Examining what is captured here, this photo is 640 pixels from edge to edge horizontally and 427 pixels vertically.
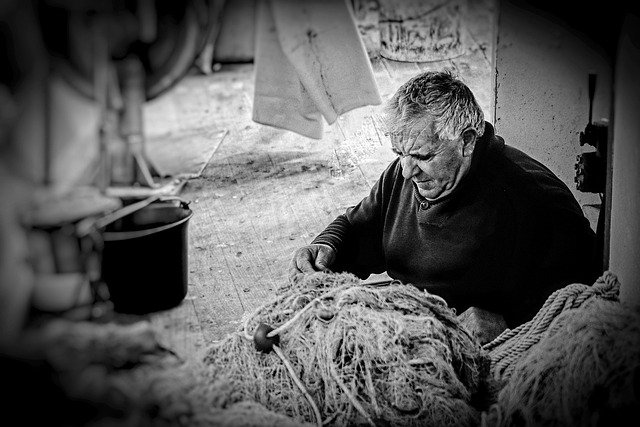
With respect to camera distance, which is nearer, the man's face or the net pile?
the net pile

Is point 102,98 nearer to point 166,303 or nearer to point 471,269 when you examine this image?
point 166,303

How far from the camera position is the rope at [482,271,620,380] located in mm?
2443

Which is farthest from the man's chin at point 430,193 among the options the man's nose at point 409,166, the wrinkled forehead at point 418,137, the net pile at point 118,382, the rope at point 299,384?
the net pile at point 118,382

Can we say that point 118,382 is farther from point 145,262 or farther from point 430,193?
point 430,193

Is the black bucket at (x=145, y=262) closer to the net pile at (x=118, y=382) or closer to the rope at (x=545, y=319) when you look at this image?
the net pile at (x=118, y=382)

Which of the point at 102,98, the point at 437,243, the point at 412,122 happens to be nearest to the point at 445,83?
the point at 412,122

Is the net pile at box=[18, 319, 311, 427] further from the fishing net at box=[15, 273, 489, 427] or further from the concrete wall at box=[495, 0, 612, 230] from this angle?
the concrete wall at box=[495, 0, 612, 230]

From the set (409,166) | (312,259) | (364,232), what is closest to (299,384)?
(312,259)

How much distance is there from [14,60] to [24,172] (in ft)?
0.82

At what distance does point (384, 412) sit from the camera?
230cm

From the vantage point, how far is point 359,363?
2352mm

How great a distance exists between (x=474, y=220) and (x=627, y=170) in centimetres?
77

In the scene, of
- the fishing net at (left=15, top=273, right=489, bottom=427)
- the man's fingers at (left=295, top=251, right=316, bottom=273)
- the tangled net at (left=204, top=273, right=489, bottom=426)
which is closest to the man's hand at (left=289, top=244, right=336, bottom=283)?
the man's fingers at (left=295, top=251, right=316, bottom=273)

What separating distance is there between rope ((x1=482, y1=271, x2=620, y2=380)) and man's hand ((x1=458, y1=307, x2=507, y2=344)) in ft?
0.96
